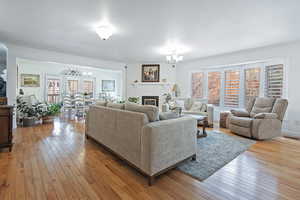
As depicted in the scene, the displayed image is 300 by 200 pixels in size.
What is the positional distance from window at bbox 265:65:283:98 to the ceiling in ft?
2.69

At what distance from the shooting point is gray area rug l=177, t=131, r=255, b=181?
2094 millimetres

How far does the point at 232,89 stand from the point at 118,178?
494 cm

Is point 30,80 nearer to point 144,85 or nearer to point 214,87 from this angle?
point 144,85

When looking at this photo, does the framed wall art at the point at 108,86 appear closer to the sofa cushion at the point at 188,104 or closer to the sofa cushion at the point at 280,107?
the sofa cushion at the point at 188,104

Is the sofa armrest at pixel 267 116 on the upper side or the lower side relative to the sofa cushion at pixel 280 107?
lower

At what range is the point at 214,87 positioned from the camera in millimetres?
5777

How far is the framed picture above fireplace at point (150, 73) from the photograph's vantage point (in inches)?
261

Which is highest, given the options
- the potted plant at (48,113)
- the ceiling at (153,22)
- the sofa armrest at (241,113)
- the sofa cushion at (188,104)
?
the ceiling at (153,22)

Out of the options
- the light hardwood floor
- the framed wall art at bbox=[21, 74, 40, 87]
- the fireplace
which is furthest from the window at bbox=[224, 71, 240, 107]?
the framed wall art at bbox=[21, 74, 40, 87]

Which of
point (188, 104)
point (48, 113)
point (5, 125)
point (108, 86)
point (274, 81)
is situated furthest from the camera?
point (108, 86)

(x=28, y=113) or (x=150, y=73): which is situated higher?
(x=150, y=73)

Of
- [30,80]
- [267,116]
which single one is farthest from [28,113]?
[267,116]

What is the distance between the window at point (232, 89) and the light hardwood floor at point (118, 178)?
260cm

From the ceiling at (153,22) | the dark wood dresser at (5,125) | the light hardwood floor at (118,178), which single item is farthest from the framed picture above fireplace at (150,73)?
the dark wood dresser at (5,125)
